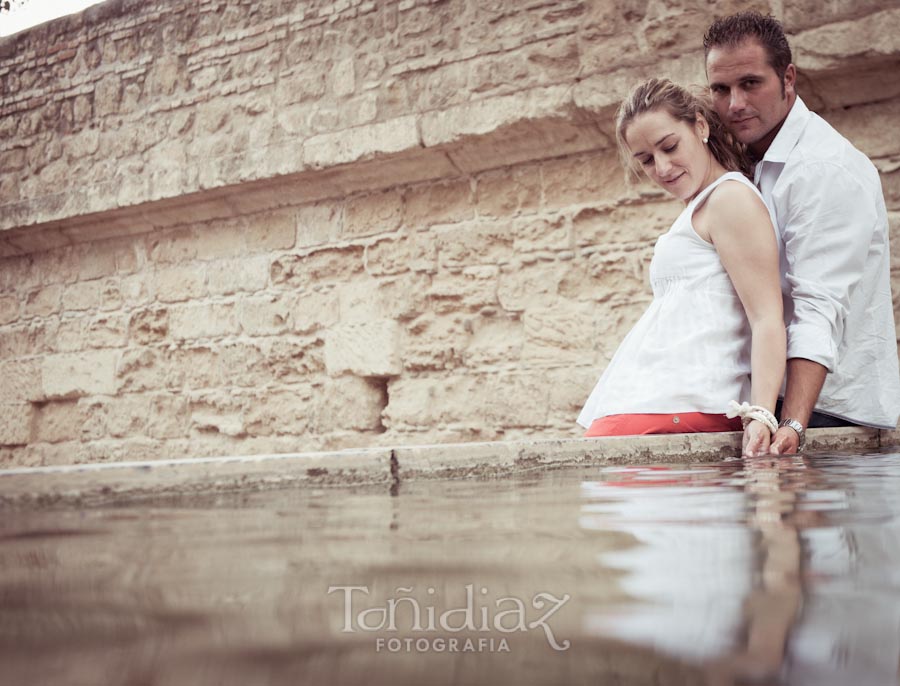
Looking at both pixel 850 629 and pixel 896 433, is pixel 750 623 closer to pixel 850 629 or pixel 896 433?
pixel 850 629

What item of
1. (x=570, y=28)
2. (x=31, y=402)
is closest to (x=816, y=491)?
(x=570, y=28)

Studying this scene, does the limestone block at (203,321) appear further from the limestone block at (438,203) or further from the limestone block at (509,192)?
the limestone block at (509,192)

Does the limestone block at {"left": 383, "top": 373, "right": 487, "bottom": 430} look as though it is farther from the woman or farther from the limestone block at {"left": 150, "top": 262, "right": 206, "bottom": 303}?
the woman

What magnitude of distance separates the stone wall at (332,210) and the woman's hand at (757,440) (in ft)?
6.82

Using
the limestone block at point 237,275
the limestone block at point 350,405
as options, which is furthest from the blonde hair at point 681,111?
the limestone block at point 237,275

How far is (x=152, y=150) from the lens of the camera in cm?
561

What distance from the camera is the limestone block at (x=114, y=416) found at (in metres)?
5.72

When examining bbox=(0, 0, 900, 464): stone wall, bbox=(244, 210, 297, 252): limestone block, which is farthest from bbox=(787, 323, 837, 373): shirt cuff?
bbox=(244, 210, 297, 252): limestone block

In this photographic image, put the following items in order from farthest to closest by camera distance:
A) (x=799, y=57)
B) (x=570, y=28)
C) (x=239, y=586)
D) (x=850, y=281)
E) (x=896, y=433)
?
(x=570, y=28)
(x=799, y=57)
(x=896, y=433)
(x=850, y=281)
(x=239, y=586)

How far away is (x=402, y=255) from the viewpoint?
4.93 metres

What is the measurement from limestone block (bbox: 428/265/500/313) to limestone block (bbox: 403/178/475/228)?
1.01 ft

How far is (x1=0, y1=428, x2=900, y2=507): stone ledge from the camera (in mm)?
1587

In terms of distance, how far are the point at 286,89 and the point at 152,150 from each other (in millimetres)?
1063

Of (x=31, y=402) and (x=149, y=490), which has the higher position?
(x=31, y=402)
